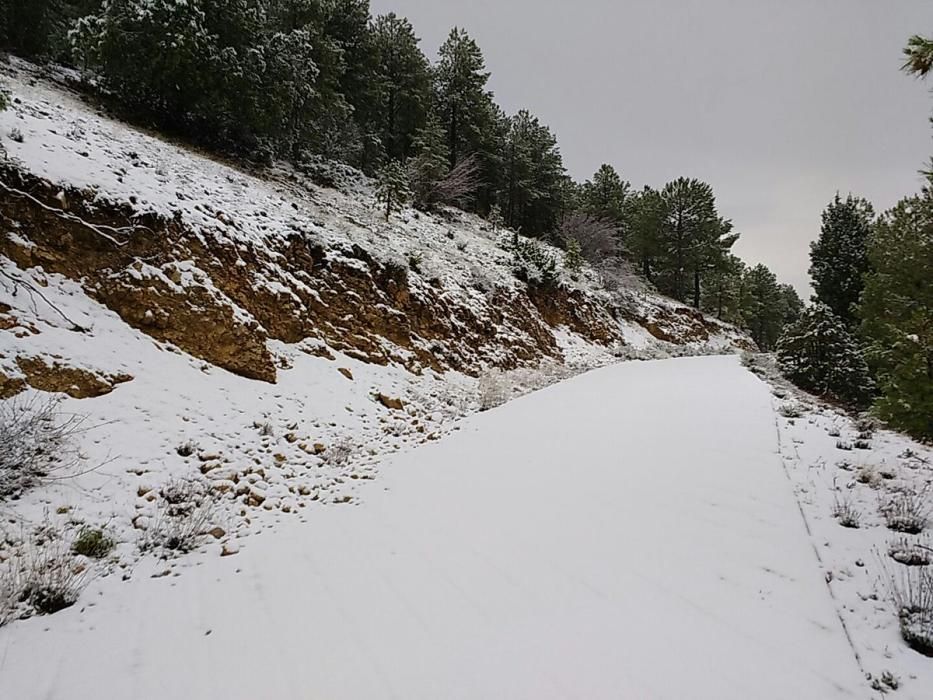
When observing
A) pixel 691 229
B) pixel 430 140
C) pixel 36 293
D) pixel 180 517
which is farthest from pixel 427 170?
pixel 691 229

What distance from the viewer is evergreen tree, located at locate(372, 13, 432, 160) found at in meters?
23.2

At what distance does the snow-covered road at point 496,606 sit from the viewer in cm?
251

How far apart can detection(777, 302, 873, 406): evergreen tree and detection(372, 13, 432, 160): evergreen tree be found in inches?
778

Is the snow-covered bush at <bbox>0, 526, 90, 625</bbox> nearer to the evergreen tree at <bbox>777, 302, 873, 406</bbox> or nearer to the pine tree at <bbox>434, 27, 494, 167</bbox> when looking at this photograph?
the evergreen tree at <bbox>777, 302, 873, 406</bbox>

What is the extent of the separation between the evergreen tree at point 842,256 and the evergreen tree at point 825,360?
25.8 ft

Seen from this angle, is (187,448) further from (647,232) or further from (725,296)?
(725,296)

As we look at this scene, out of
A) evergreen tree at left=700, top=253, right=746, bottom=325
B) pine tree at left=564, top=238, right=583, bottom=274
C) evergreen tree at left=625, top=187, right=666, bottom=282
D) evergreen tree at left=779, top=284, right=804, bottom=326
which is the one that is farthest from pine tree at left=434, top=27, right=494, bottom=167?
evergreen tree at left=779, top=284, right=804, bottom=326

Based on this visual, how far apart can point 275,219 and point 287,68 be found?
676cm

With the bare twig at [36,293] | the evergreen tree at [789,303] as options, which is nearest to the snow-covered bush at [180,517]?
the bare twig at [36,293]

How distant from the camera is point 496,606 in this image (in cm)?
317

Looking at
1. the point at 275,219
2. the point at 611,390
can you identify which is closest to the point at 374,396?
the point at 275,219

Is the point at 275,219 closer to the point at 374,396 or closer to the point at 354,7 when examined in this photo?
the point at 374,396

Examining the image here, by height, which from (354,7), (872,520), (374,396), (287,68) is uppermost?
(354,7)

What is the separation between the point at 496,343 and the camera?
13.6 meters
